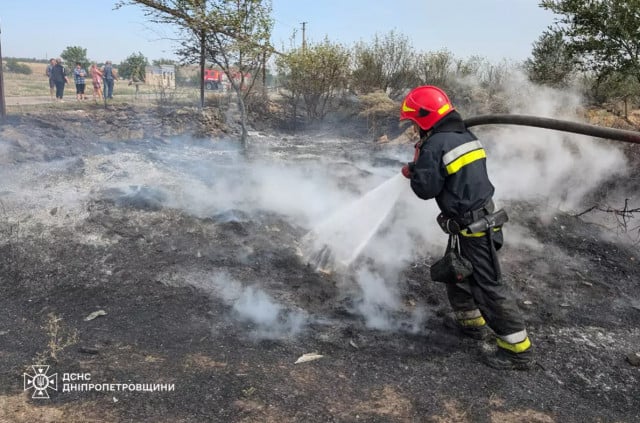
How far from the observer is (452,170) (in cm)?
319

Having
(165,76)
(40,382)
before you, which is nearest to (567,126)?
(40,382)

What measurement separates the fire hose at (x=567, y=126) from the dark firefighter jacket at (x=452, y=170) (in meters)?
0.57

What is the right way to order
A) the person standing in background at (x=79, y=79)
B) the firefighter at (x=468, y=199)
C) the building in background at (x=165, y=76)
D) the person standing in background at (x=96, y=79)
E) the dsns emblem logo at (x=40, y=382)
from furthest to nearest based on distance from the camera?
the person standing in background at (x=96, y=79) < the person standing in background at (x=79, y=79) < the building in background at (x=165, y=76) < the firefighter at (x=468, y=199) < the dsns emblem logo at (x=40, y=382)

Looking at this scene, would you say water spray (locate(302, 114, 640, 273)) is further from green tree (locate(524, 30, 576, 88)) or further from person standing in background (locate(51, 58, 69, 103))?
person standing in background (locate(51, 58, 69, 103))

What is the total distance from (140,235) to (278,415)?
2.96 meters

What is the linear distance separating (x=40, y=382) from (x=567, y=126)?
384 cm

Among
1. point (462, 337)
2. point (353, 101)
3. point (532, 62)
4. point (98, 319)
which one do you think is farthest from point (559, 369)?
point (353, 101)

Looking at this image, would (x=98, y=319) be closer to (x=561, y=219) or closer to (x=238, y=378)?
(x=238, y=378)

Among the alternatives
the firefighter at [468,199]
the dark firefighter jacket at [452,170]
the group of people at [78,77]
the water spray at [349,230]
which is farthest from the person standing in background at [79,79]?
the dark firefighter jacket at [452,170]

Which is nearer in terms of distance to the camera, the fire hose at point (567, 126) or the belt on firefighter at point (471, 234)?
the fire hose at point (567, 126)

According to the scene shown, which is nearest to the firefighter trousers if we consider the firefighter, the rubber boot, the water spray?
the firefighter

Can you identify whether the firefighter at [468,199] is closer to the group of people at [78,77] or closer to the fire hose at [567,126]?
the fire hose at [567,126]

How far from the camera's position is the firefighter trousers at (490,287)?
3.19 metres

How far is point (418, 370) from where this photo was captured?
10.2ft
